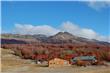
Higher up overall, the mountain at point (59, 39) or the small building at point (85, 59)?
the mountain at point (59, 39)

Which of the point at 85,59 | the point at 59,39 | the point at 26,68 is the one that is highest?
the point at 59,39

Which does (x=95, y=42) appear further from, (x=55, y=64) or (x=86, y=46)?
(x=55, y=64)

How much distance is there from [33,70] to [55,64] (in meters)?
0.43

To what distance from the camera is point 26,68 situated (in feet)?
16.0

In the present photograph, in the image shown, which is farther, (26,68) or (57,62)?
(57,62)

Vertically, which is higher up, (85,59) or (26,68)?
(85,59)

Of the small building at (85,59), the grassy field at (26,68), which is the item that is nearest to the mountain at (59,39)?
the small building at (85,59)

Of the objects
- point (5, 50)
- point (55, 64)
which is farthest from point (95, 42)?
point (5, 50)

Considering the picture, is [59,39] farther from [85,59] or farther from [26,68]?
[26,68]

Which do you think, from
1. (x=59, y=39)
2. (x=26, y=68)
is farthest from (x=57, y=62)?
(x=26, y=68)

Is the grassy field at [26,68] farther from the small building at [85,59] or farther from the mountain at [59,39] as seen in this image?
the mountain at [59,39]

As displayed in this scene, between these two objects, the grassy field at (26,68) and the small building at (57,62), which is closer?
the grassy field at (26,68)

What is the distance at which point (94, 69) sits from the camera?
4879mm

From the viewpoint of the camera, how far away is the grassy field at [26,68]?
4820mm
